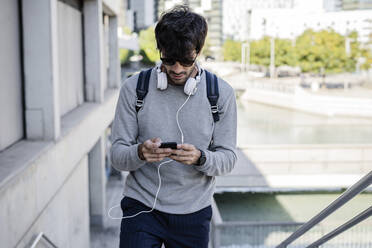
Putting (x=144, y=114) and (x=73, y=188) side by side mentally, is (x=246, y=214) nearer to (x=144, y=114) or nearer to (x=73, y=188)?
(x=73, y=188)

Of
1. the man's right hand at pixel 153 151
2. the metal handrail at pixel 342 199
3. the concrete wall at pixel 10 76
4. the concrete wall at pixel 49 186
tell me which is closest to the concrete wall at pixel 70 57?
the concrete wall at pixel 49 186

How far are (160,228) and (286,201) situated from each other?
16.4 meters

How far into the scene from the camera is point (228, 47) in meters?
91.0

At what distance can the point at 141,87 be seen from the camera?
241 cm

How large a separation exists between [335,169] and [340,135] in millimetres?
11434

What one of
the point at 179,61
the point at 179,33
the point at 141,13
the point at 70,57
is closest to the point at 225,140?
the point at 179,61

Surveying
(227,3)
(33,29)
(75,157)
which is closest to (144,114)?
(33,29)

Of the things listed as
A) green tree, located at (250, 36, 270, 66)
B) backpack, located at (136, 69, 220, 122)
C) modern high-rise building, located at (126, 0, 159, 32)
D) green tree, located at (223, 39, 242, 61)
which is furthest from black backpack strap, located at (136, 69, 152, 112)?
modern high-rise building, located at (126, 0, 159, 32)

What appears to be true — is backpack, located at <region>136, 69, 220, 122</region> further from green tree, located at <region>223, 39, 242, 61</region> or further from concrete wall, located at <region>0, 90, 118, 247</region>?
green tree, located at <region>223, 39, 242, 61</region>

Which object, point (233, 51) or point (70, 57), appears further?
point (233, 51)

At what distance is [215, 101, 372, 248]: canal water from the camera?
3596mm

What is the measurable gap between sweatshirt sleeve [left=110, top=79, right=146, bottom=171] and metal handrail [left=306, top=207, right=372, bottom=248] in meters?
1.19

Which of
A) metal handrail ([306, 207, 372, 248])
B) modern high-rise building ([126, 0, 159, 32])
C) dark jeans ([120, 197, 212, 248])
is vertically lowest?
metal handrail ([306, 207, 372, 248])

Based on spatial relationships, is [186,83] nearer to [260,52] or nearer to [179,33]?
[179,33]
